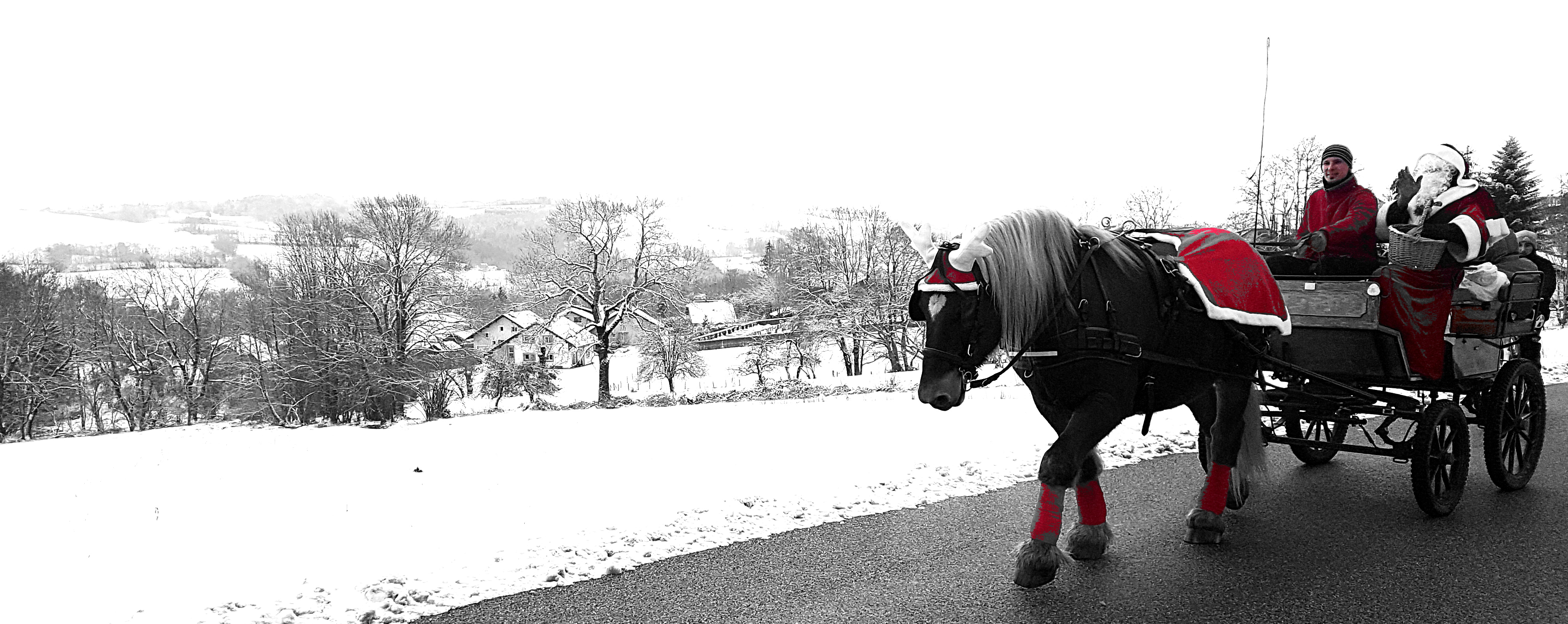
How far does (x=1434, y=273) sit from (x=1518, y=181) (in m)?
38.1

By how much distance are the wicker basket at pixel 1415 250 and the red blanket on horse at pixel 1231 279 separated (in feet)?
2.42

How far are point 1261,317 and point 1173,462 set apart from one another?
250 cm

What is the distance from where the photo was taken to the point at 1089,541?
4031mm

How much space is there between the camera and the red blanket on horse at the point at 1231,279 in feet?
13.4

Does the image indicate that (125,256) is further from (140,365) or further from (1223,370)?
(1223,370)

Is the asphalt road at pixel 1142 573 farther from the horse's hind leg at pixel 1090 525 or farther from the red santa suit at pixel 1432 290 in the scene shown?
the red santa suit at pixel 1432 290

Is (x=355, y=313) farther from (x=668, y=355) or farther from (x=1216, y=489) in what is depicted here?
(x=1216, y=489)

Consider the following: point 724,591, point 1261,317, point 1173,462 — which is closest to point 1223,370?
point 1261,317

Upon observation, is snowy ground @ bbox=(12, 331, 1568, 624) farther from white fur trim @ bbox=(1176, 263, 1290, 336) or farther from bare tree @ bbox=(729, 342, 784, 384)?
bare tree @ bbox=(729, 342, 784, 384)

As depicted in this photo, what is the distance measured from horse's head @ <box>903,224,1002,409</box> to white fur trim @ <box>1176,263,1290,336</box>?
4.38 ft

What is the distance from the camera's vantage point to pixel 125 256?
6619 centimetres

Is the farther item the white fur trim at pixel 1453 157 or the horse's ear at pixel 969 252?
the white fur trim at pixel 1453 157

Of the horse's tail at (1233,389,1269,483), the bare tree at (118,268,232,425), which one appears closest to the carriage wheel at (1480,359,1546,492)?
the horse's tail at (1233,389,1269,483)

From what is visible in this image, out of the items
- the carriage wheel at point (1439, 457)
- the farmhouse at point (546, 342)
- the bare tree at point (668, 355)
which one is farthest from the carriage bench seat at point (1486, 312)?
the bare tree at point (668, 355)
